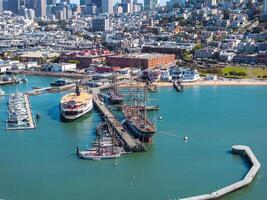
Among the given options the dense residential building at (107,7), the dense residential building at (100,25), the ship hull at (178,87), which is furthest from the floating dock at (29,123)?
the dense residential building at (107,7)

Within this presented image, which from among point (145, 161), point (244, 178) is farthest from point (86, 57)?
point (244, 178)

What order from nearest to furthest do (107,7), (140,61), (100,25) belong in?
(140,61) < (100,25) < (107,7)

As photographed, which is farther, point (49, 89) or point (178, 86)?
point (178, 86)

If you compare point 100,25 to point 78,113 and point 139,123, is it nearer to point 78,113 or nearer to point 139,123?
point 78,113

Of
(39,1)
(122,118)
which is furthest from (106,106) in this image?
(39,1)

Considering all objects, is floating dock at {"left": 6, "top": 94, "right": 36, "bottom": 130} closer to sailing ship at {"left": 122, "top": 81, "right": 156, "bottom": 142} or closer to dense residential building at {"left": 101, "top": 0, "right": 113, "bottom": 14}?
sailing ship at {"left": 122, "top": 81, "right": 156, "bottom": 142}

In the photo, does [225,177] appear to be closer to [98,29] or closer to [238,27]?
[238,27]

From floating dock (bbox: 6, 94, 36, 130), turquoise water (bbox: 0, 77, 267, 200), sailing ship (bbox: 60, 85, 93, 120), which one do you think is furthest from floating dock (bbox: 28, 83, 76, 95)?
sailing ship (bbox: 60, 85, 93, 120)
